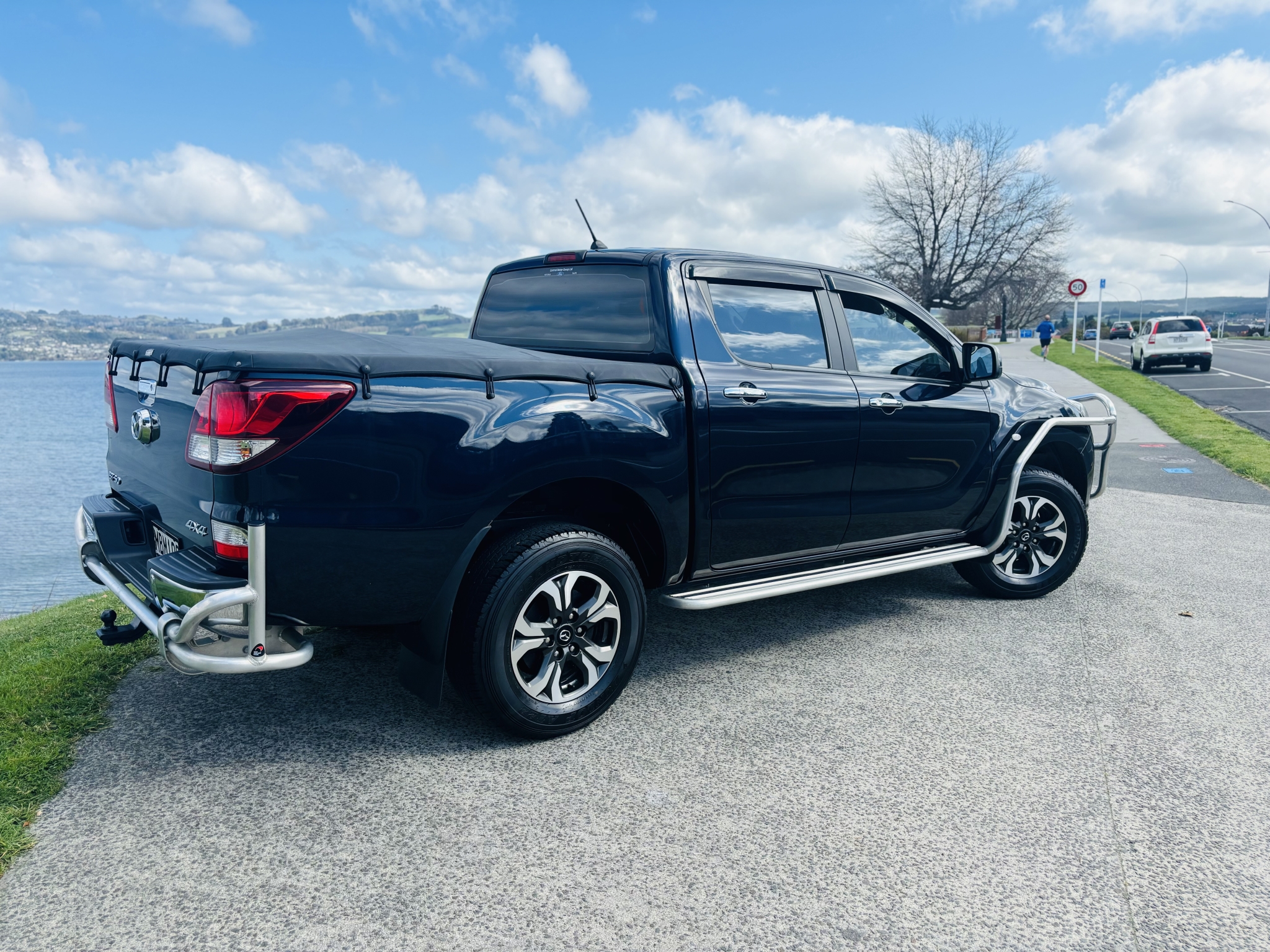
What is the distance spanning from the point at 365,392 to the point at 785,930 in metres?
2.02

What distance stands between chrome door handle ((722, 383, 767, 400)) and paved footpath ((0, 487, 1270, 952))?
4.26 feet

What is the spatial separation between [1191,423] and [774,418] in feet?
46.4

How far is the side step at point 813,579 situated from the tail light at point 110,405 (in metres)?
2.43

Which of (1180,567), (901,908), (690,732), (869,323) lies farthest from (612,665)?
(1180,567)

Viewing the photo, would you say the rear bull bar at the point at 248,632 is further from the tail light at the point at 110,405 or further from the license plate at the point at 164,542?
the tail light at the point at 110,405

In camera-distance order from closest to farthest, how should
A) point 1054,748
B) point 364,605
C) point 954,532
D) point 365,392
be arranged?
point 365,392
point 364,605
point 1054,748
point 954,532

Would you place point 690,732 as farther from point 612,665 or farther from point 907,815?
point 907,815

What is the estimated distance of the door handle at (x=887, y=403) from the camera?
4.45 m

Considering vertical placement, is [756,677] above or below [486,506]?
below

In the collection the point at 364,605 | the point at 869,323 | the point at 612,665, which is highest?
the point at 869,323

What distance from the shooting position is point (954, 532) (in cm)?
508

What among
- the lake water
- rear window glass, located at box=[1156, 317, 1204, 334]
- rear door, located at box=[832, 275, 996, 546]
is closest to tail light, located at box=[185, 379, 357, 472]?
the lake water

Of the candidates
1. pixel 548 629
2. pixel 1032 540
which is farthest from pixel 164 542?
pixel 1032 540

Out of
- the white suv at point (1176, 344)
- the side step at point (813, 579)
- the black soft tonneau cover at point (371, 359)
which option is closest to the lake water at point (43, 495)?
the black soft tonneau cover at point (371, 359)
